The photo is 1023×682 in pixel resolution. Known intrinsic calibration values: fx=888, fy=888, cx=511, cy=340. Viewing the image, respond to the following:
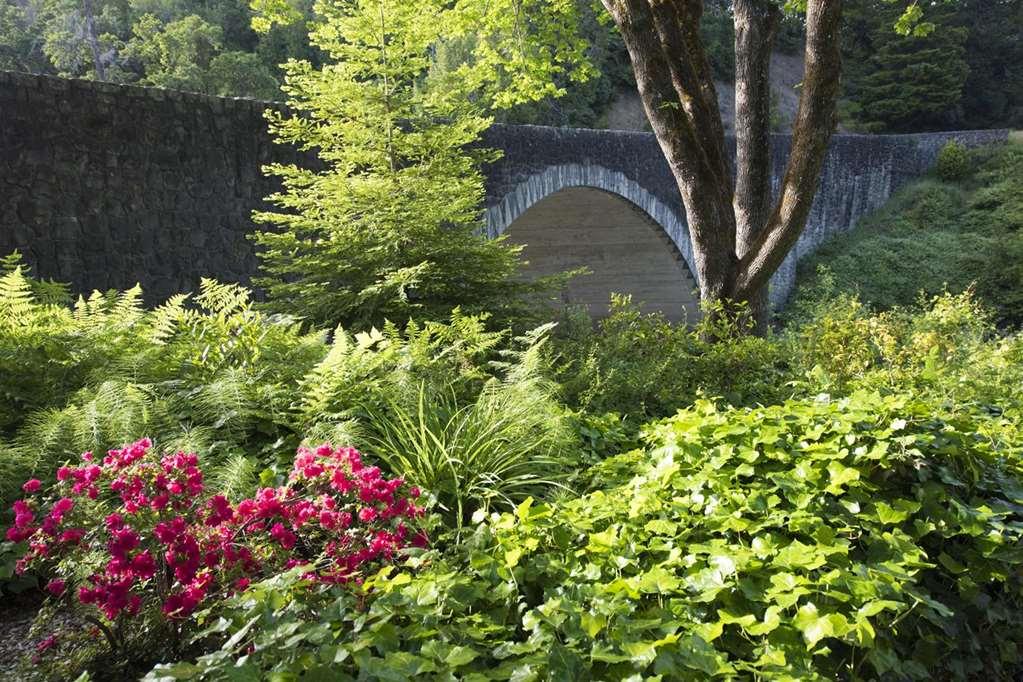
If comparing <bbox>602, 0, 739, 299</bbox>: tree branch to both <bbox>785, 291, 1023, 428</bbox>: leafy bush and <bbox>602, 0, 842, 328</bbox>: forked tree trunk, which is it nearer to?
<bbox>602, 0, 842, 328</bbox>: forked tree trunk

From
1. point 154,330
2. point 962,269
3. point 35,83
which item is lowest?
point 962,269

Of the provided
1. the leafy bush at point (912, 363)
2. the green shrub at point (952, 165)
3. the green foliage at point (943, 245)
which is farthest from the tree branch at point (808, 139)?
the green shrub at point (952, 165)

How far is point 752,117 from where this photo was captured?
6.84 meters

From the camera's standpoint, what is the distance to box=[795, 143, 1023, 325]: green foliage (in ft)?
70.3

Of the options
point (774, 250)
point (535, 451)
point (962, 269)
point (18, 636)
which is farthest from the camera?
point (962, 269)

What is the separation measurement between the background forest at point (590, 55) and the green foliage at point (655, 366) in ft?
69.2

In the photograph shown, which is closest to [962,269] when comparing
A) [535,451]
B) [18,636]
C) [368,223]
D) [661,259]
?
[661,259]

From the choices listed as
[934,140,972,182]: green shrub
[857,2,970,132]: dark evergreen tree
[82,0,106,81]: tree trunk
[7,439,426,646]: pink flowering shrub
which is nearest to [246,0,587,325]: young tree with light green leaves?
[7,439,426,646]: pink flowering shrub

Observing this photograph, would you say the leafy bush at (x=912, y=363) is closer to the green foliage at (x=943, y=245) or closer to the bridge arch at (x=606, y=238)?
the bridge arch at (x=606, y=238)

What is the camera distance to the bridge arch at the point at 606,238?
1470 cm

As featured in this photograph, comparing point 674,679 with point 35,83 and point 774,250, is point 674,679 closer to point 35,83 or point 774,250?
point 774,250

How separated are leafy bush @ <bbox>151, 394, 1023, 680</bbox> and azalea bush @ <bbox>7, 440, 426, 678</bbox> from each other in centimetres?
14

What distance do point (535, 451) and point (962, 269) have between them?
72.7ft

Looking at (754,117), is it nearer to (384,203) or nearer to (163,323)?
(384,203)
